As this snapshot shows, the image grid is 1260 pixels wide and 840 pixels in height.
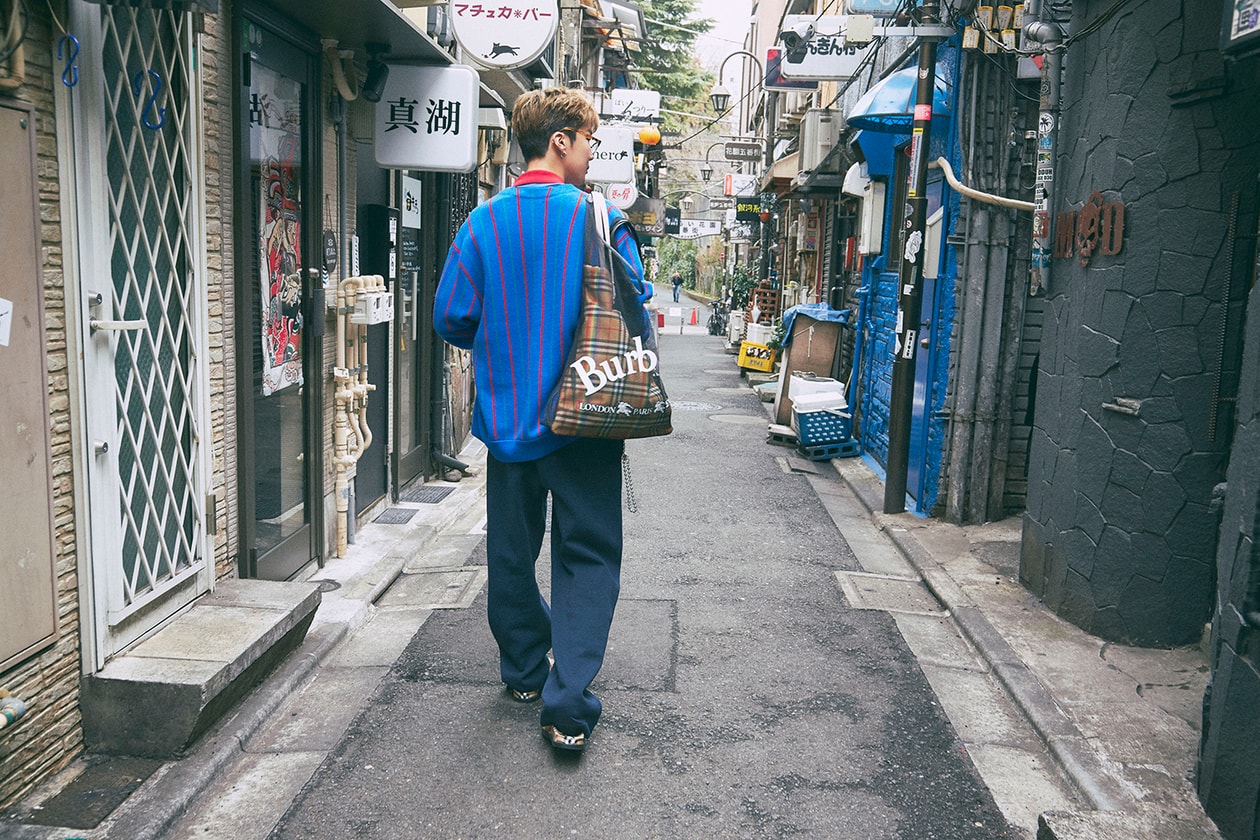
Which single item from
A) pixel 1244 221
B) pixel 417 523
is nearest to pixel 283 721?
pixel 417 523

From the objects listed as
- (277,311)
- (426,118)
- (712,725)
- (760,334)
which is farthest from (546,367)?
(760,334)

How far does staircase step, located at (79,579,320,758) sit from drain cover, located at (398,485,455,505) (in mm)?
3877

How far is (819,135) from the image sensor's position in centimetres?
1438

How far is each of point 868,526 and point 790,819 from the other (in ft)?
15.8

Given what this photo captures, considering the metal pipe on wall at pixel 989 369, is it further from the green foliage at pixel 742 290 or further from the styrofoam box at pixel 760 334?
the green foliage at pixel 742 290

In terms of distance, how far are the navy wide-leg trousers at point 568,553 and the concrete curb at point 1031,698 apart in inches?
70.2

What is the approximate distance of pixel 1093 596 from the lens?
17.6 ft

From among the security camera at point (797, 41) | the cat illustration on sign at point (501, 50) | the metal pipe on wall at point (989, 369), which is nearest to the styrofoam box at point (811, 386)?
the security camera at point (797, 41)

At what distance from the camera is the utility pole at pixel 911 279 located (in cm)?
774

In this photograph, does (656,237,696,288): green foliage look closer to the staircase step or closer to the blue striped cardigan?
the staircase step

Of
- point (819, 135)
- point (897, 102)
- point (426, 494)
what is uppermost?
point (819, 135)

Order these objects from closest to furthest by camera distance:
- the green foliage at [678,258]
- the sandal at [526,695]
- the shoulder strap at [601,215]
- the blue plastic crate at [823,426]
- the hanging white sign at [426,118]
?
the shoulder strap at [601,215]
the sandal at [526,695]
the hanging white sign at [426,118]
the blue plastic crate at [823,426]
the green foliage at [678,258]

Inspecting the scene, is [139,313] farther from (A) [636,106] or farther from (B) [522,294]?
(A) [636,106]

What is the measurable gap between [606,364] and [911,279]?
510cm
